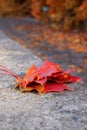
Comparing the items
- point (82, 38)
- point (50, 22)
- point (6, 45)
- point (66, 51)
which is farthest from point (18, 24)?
point (6, 45)

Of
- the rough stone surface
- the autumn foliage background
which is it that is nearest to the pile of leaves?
the rough stone surface

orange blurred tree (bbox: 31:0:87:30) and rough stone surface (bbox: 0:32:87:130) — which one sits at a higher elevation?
orange blurred tree (bbox: 31:0:87:30)

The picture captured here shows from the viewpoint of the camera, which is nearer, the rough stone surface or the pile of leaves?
the rough stone surface

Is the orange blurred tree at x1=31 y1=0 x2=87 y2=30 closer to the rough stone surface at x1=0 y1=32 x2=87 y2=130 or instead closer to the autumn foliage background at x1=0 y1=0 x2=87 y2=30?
the autumn foliage background at x1=0 y1=0 x2=87 y2=30

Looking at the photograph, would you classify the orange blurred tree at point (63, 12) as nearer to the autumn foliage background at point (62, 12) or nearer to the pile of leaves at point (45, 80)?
the autumn foliage background at point (62, 12)

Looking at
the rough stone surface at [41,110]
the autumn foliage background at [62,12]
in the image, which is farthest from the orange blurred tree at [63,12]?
the rough stone surface at [41,110]

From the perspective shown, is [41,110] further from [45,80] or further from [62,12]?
[62,12]

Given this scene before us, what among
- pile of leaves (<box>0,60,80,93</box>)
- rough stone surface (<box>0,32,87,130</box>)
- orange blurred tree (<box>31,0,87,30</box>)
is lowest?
Result: rough stone surface (<box>0,32,87,130</box>)
